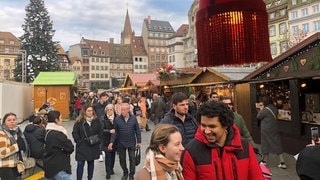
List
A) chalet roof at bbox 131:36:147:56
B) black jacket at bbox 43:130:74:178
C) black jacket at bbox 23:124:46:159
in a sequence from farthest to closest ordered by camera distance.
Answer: chalet roof at bbox 131:36:147:56 → black jacket at bbox 23:124:46:159 → black jacket at bbox 43:130:74:178

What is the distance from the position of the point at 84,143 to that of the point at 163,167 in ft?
14.8

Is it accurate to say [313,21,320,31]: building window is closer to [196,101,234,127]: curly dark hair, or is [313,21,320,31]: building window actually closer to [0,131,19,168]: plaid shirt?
[0,131,19,168]: plaid shirt

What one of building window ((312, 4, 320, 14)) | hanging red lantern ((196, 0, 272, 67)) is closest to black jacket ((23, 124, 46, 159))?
hanging red lantern ((196, 0, 272, 67))

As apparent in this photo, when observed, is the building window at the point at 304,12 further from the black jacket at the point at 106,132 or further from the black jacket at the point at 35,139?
the black jacket at the point at 35,139

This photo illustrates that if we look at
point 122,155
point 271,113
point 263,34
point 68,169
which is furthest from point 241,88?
point 263,34

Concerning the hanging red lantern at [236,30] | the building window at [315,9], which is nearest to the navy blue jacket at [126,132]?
the hanging red lantern at [236,30]

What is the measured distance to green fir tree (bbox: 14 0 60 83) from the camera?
1542 inches

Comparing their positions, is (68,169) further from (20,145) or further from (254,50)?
(254,50)

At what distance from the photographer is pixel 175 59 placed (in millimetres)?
78750

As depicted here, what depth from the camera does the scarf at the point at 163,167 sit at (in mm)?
2541

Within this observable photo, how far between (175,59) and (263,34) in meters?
77.1

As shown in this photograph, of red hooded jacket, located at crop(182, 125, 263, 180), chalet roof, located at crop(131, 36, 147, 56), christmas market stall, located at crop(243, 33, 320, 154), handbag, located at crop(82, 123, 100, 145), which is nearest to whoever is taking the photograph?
red hooded jacket, located at crop(182, 125, 263, 180)

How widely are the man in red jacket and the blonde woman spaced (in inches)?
5.2

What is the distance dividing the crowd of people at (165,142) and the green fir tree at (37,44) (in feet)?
99.9
